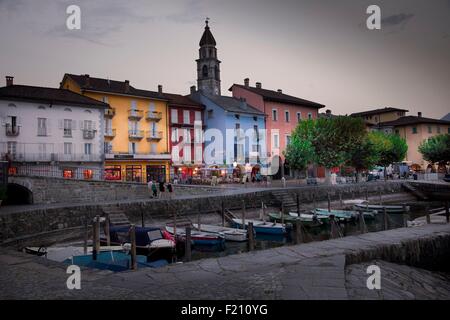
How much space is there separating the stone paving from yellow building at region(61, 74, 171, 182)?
35041 millimetres

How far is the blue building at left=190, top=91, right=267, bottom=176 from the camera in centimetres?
5391

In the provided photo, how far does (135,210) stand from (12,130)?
18.1 metres

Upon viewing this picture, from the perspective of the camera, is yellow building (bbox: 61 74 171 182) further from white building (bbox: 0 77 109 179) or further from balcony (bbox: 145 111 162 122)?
white building (bbox: 0 77 109 179)

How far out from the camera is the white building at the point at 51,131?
36375mm

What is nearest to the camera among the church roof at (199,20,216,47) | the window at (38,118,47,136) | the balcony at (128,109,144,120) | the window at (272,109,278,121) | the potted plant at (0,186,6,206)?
the potted plant at (0,186,6,206)

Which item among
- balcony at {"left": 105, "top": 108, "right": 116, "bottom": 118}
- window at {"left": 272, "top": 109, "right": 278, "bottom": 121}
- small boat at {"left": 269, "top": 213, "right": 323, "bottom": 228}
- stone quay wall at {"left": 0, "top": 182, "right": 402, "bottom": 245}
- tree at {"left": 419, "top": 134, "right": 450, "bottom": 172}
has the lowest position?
small boat at {"left": 269, "top": 213, "right": 323, "bottom": 228}

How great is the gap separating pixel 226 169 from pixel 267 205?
61.5ft

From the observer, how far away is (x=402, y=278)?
30.3ft

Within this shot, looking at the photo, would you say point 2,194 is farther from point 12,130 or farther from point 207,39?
point 207,39

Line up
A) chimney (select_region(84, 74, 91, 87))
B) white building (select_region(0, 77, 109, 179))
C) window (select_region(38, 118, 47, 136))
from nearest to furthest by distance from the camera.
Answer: white building (select_region(0, 77, 109, 179)), window (select_region(38, 118, 47, 136)), chimney (select_region(84, 74, 91, 87))

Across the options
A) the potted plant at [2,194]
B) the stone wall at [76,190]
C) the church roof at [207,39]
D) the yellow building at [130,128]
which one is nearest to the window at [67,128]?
the yellow building at [130,128]

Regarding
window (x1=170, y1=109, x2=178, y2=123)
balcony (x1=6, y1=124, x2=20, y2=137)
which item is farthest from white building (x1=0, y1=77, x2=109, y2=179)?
window (x1=170, y1=109, x2=178, y2=123)

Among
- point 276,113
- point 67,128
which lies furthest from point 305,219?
point 276,113

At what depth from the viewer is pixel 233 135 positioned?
180 feet
